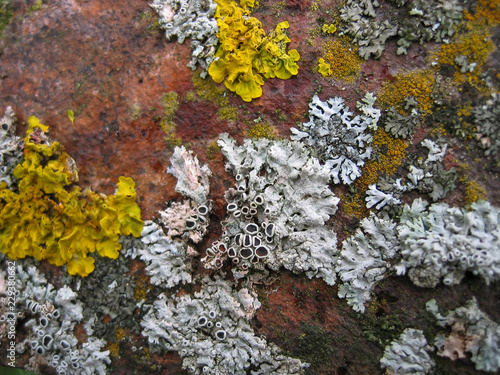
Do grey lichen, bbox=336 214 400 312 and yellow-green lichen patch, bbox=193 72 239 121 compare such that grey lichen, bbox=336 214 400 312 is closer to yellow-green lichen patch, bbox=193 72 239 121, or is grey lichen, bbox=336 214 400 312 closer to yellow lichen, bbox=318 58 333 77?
yellow lichen, bbox=318 58 333 77

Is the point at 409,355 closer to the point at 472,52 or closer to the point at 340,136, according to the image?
the point at 340,136

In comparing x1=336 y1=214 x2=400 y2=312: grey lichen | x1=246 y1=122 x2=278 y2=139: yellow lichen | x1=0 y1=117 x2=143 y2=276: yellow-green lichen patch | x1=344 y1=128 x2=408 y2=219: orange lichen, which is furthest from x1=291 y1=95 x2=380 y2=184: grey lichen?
x1=0 y1=117 x2=143 y2=276: yellow-green lichen patch

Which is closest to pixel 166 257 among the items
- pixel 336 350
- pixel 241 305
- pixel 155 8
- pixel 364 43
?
pixel 241 305

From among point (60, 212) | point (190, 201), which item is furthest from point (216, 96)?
point (60, 212)

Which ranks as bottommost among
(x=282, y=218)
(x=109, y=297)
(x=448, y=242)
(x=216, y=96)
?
(x=109, y=297)

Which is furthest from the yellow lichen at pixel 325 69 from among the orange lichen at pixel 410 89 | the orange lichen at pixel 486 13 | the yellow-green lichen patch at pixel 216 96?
the orange lichen at pixel 486 13

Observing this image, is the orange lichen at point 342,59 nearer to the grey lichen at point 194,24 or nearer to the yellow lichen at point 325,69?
the yellow lichen at point 325,69

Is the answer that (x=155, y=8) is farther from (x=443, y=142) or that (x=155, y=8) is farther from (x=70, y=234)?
(x=443, y=142)
